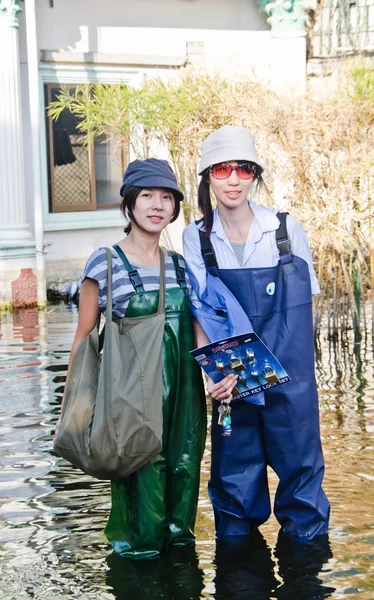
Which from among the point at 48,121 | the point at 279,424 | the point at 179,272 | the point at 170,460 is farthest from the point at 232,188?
the point at 48,121

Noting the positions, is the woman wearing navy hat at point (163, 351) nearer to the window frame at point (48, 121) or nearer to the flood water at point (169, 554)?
the flood water at point (169, 554)

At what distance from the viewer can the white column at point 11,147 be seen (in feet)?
43.6

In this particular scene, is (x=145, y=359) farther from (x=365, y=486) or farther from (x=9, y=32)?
(x=9, y=32)

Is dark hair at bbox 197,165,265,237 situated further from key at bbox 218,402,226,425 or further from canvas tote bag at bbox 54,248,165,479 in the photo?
key at bbox 218,402,226,425

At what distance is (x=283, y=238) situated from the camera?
4.21 m

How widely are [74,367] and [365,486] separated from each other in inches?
80.4

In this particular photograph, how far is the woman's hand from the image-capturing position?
4047 millimetres

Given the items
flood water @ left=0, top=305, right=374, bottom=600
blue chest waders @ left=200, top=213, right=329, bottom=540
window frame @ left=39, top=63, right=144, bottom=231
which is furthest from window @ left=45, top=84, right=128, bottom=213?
blue chest waders @ left=200, top=213, right=329, bottom=540

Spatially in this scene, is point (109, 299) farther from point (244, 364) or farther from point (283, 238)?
point (283, 238)

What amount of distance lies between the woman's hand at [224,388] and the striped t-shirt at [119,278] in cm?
37

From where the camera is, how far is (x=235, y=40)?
631 inches

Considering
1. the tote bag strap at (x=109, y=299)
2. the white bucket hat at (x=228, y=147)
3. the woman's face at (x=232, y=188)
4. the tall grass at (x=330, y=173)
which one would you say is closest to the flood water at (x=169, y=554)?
the tote bag strap at (x=109, y=299)

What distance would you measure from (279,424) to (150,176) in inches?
40.9

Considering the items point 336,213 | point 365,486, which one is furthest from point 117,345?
point 336,213
